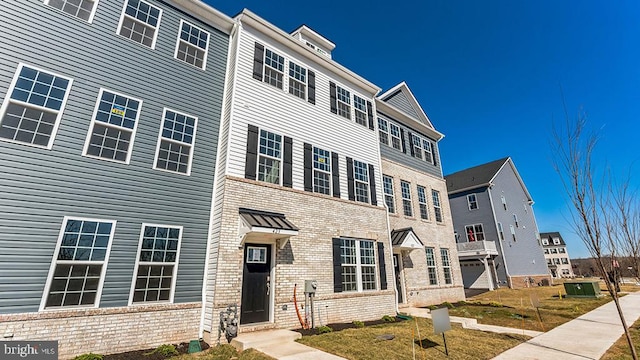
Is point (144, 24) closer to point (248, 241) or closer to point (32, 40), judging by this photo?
point (32, 40)

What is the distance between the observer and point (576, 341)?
793cm

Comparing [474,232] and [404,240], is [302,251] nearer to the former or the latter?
[404,240]

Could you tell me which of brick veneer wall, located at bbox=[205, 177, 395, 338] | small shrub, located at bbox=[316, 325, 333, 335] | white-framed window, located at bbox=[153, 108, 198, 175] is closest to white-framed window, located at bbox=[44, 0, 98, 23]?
white-framed window, located at bbox=[153, 108, 198, 175]

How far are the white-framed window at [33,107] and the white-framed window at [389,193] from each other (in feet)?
43.7

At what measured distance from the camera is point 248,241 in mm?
8969

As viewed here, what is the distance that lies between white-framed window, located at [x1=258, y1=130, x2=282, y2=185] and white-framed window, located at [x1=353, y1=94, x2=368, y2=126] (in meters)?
5.43

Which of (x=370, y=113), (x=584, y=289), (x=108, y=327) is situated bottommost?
(x=584, y=289)

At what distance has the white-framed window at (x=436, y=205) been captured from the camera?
18031 mm

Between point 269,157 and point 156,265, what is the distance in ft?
15.8

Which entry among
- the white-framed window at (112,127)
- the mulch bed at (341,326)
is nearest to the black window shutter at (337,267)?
the mulch bed at (341,326)

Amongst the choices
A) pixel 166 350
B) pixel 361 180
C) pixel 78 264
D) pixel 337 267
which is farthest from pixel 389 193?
pixel 78 264

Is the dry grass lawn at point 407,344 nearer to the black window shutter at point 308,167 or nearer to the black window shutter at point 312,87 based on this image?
the black window shutter at point 308,167

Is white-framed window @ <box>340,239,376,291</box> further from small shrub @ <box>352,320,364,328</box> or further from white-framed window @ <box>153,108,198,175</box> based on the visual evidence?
white-framed window @ <box>153,108,198,175</box>

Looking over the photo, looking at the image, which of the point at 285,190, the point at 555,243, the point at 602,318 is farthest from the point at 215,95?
the point at 555,243
